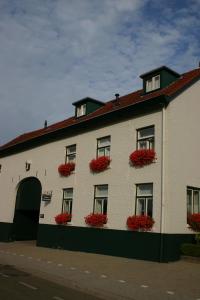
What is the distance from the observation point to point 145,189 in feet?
53.1

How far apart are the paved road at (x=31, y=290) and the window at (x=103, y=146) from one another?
28.7ft

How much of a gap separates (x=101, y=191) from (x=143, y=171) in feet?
10.3

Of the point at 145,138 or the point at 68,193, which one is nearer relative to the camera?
the point at 145,138

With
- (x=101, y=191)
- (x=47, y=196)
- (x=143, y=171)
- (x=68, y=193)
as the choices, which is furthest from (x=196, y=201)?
(x=47, y=196)

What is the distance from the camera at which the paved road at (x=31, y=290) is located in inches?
327

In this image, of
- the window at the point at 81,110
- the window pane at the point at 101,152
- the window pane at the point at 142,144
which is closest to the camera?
the window pane at the point at 142,144

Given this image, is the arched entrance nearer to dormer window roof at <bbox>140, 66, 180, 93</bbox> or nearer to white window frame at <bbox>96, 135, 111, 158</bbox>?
white window frame at <bbox>96, 135, 111, 158</bbox>

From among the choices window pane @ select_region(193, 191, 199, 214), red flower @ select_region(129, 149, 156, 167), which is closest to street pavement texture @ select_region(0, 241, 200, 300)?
window pane @ select_region(193, 191, 199, 214)

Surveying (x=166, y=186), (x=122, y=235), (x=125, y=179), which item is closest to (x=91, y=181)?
(x=125, y=179)

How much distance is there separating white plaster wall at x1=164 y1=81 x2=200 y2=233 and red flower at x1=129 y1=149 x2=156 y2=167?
2.46ft

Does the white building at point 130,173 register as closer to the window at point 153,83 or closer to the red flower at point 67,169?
the window at point 153,83

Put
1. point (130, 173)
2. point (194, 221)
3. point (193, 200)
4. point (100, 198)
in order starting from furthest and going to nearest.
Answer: point (100, 198), point (130, 173), point (193, 200), point (194, 221)

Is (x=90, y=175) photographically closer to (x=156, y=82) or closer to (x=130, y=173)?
(x=130, y=173)

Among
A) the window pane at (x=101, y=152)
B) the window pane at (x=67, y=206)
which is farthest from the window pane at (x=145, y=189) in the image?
the window pane at (x=67, y=206)
